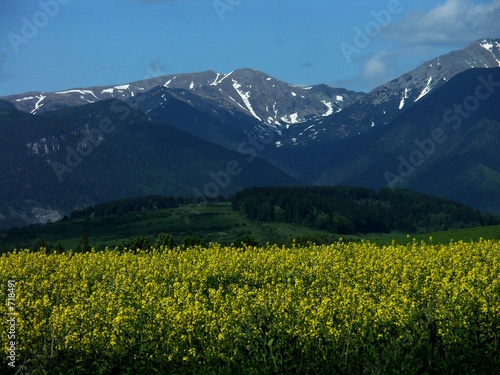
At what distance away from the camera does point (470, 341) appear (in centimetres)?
2681

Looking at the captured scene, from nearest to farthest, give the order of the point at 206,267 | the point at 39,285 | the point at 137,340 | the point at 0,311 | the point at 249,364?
Answer: the point at 249,364 < the point at 137,340 < the point at 0,311 < the point at 39,285 < the point at 206,267

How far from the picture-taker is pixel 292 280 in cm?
3397

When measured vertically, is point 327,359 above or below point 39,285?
below

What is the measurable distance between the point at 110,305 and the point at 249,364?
6.39 m

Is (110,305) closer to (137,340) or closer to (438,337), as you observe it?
(137,340)

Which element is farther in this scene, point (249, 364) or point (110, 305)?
point (110, 305)

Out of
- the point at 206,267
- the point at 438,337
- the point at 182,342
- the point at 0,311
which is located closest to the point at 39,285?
the point at 0,311

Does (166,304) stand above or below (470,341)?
above

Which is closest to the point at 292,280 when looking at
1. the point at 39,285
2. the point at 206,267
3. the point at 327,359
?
the point at 206,267

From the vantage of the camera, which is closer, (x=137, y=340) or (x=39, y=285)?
(x=137, y=340)

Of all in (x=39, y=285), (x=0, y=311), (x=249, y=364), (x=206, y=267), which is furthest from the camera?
(x=206, y=267)

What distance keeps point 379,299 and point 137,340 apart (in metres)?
10.3

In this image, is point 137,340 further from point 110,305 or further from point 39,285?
point 39,285

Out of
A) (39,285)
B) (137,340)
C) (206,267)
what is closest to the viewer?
(137,340)
